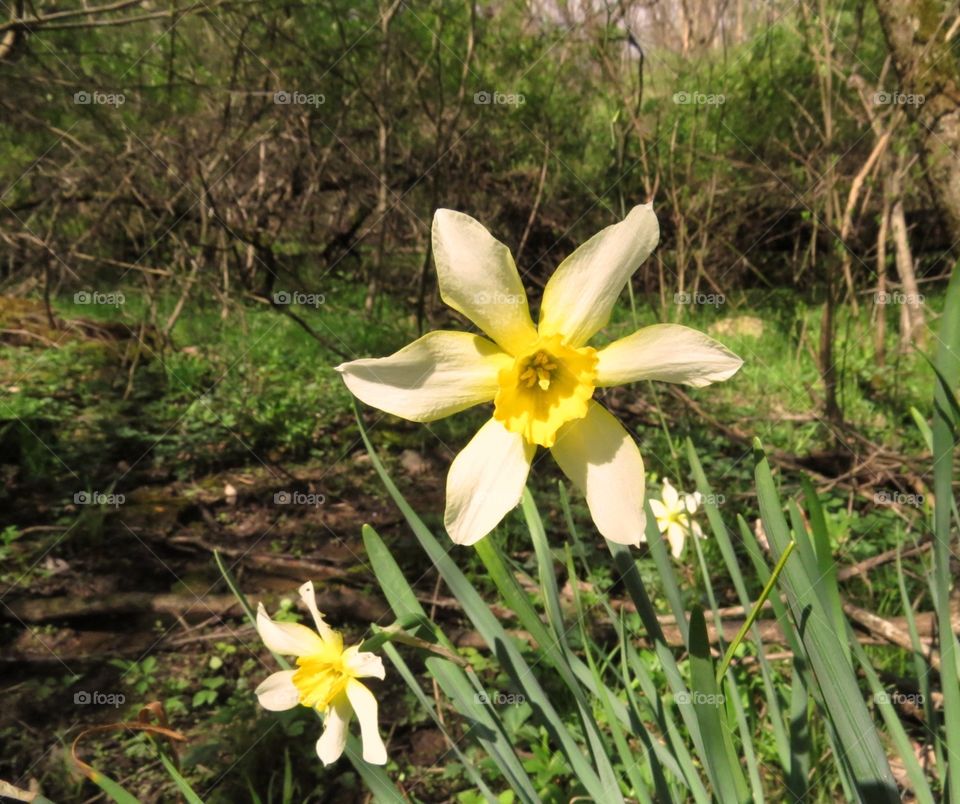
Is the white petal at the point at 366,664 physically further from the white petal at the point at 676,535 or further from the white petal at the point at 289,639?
the white petal at the point at 676,535

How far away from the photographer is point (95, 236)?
3.31 metres

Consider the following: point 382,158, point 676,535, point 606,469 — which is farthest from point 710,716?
point 382,158

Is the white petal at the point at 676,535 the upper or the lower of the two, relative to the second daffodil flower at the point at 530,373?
lower

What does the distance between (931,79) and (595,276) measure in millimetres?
2867

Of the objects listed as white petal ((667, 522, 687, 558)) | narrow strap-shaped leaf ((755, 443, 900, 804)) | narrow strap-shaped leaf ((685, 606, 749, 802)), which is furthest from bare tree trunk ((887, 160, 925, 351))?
narrow strap-shaped leaf ((685, 606, 749, 802))

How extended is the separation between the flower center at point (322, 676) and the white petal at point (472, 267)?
1.72 feet

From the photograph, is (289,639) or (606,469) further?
(289,639)

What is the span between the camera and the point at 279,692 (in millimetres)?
862

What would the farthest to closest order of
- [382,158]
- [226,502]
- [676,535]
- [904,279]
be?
[382,158] → [904,279] → [226,502] → [676,535]

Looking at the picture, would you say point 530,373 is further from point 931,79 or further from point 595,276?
point 931,79

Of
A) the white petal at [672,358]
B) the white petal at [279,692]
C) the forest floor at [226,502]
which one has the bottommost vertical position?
the forest floor at [226,502]

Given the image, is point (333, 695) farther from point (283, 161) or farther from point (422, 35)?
point (422, 35)

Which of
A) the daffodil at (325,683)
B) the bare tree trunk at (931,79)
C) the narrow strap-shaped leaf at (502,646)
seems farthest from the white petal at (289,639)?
the bare tree trunk at (931,79)

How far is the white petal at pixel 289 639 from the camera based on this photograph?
2.83ft
